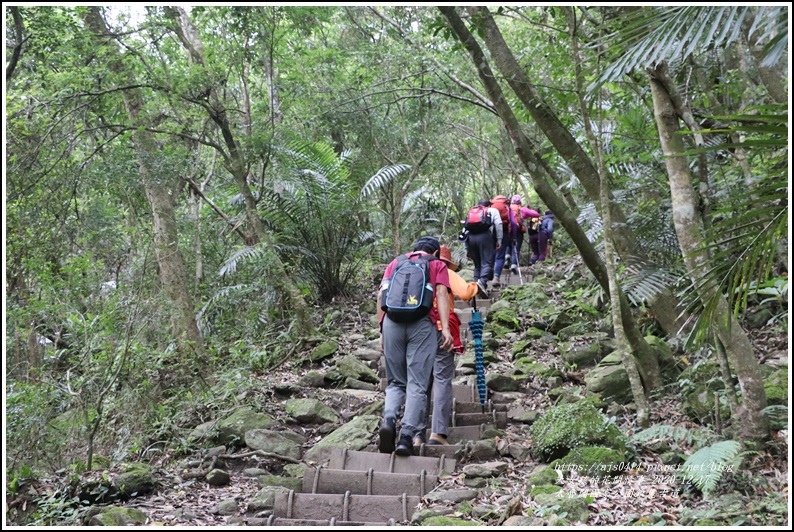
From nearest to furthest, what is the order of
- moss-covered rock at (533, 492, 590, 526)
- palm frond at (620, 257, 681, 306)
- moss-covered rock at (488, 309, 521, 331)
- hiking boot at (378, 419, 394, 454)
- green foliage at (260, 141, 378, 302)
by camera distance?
moss-covered rock at (533, 492, 590, 526), hiking boot at (378, 419, 394, 454), palm frond at (620, 257, 681, 306), moss-covered rock at (488, 309, 521, 331), green foliage at (260, 141, 378, 302)

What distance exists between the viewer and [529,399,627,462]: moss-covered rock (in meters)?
4.75

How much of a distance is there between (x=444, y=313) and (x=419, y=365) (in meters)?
0.47

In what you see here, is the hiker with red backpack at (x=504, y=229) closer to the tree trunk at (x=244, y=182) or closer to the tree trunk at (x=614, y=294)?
the tree trunk at (x=244, y=182)

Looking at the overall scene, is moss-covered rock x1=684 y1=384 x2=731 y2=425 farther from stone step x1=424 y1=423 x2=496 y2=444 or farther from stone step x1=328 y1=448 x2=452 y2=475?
stone step x1=328 y1=448 x2=452 y2=475

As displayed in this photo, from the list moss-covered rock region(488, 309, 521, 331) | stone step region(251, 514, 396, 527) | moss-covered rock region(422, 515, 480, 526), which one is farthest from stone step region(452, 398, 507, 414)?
moss-covered rock region(488, 309, 521, 331)

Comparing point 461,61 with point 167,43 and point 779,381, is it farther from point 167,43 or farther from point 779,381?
point 779,381

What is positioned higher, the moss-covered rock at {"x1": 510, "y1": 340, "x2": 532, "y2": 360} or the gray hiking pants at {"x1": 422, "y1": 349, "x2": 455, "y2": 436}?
the moss-covered rock at {"x1": 510, "y1": 340, "x2": 532, "y2": 360}

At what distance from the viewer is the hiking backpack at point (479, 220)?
10.2 meters

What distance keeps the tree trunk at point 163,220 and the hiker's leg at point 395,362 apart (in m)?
3.22

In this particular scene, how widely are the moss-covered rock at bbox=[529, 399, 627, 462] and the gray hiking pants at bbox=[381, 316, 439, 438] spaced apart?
961mm

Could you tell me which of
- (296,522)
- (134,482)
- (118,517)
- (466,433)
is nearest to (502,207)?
(466,433)

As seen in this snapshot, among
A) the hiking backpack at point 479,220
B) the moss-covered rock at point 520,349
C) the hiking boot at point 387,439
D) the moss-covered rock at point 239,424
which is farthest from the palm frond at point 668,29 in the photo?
the hiking backpack at point 479,220

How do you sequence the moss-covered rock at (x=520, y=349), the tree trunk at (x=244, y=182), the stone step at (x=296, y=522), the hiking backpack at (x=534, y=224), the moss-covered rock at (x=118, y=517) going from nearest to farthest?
the moss-covered rock at (x=118, y=517), the stone step at (x=296, y=522), the moss-covered rock at (x=520, y=349), the tree trunk at (x=244, y=182), the hiking backpack at (x=534, y=224)

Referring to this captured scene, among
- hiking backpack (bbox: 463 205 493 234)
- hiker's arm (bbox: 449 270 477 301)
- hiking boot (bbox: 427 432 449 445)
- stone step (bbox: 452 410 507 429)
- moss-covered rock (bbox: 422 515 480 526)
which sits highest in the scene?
hiking backpack (bbox: 463 205 493 234)
